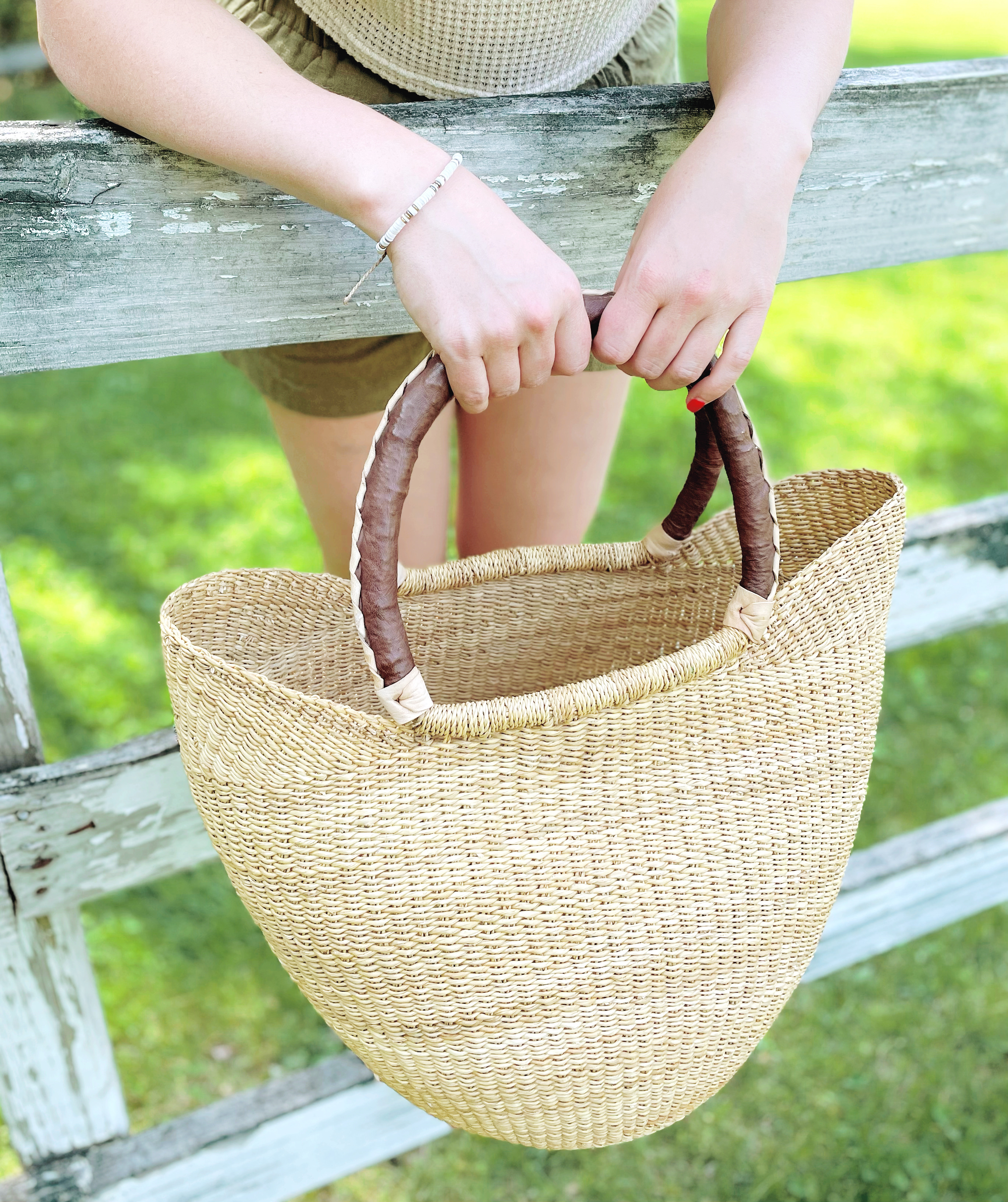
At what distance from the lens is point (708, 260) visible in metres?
0.68

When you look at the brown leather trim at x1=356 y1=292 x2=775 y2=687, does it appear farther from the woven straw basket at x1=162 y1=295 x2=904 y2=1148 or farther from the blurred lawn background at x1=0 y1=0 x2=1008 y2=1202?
the blurred lawn background at x1=0 y1=0 x2=1008 y2=1202

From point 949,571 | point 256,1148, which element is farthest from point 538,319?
point 256,1148

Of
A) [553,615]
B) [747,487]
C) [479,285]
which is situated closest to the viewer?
[479,285]

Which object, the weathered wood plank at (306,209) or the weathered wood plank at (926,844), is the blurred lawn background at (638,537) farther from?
the weathered wood plank at (306,209)

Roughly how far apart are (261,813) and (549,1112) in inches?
12.3

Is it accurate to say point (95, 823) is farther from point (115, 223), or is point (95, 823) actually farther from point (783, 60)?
point (783, 60)

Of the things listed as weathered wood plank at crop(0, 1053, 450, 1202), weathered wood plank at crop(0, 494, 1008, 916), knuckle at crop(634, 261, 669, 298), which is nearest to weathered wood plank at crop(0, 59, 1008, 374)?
knuckle at crop(634, 261, 669, 298)

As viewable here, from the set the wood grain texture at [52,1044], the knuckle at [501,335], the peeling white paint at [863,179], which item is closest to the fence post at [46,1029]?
the wood grain texture at [52,1044]

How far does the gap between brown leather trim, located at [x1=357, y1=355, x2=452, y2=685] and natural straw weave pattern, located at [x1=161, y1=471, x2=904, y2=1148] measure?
0.05 m

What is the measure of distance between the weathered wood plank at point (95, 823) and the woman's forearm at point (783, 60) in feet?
2.30

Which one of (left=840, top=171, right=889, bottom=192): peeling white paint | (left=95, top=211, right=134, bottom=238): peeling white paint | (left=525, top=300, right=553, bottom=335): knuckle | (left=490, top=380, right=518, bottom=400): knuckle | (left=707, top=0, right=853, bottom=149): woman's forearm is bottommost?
(left=490, top=380, right=518, bottom=400): knuckle

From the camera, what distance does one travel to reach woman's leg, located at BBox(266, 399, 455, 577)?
3.27ft

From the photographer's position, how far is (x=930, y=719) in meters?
2.10

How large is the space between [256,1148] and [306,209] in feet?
3.23
